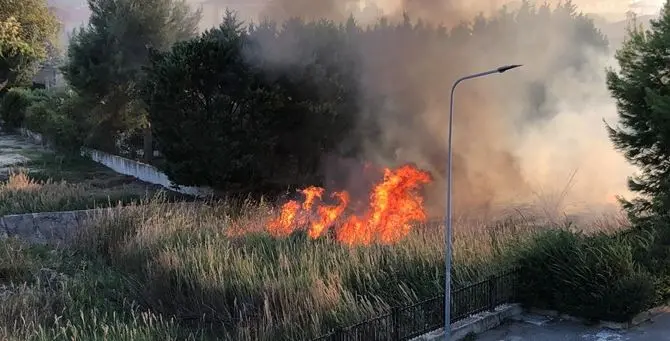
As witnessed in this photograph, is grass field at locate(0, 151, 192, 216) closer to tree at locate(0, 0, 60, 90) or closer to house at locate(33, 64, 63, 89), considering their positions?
tree at locate(0, 0, 60, 90)

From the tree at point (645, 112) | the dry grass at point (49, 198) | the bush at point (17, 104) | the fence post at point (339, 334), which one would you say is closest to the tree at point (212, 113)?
Result: the dry grass at point (49, 198)

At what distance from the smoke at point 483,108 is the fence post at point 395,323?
27.1 ft

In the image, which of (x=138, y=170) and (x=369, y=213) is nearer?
(x=369, y=213)

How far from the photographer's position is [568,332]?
324 inches

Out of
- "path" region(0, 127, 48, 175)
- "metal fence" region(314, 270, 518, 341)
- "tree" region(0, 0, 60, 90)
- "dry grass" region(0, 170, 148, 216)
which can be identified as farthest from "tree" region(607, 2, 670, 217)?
"tree" region(0, 0, 60, 90)

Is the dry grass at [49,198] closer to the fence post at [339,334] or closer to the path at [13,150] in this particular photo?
the path at [13,150]

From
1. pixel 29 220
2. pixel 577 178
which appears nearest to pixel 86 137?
pixel 29 220

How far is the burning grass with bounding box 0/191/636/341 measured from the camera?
26.9 feet

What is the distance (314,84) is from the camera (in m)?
15.2

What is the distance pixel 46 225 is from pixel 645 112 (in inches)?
476

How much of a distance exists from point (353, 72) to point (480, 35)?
369 cm

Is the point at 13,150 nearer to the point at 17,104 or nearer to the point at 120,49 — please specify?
the point at 17,104

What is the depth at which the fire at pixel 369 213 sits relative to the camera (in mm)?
12383

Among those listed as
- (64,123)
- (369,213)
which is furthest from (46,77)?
(369,213)
